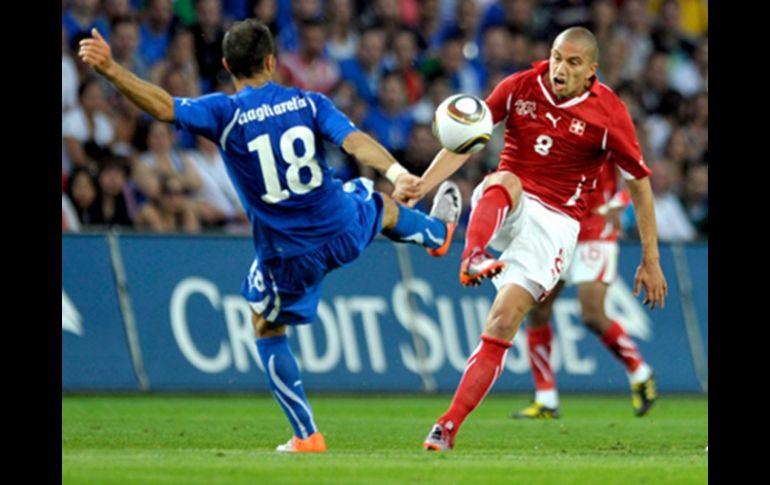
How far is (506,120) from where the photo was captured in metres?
10.3

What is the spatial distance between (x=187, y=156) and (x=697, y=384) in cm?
568

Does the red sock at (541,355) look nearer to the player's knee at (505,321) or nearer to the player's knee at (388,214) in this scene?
the player's knee at (388,214)

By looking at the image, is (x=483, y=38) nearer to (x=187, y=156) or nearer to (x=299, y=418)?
(x=187, y=156)

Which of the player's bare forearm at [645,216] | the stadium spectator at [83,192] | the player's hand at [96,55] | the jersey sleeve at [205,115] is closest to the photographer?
the player's hand at [96,55]

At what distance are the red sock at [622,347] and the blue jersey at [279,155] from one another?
4.67 m

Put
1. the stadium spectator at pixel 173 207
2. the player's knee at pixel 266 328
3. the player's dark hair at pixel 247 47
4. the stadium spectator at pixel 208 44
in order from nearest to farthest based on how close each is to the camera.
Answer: the player's dark hair at pixel 247 47 < the player's knee at pixel 266 328 < the stadium spectator at pixel 173 207 < the stadium spectator at pixel 208 44

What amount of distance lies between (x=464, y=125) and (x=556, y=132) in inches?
39.6

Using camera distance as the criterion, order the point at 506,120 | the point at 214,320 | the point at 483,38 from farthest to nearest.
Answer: the point at 483,38, the point at 214,320, the point at 506,120

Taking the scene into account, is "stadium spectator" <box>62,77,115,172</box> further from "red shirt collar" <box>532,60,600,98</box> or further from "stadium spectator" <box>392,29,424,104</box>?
"red shirt collar" <box>532,60,600,98</box>

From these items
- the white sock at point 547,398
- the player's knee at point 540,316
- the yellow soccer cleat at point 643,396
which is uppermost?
the player's knee at point 540,316

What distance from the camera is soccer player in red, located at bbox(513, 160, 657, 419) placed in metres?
13.2

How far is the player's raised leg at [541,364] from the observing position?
13117 millimetres

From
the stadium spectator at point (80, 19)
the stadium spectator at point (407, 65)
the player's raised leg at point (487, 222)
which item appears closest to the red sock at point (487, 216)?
the player's raised leg at point (487, 222)
